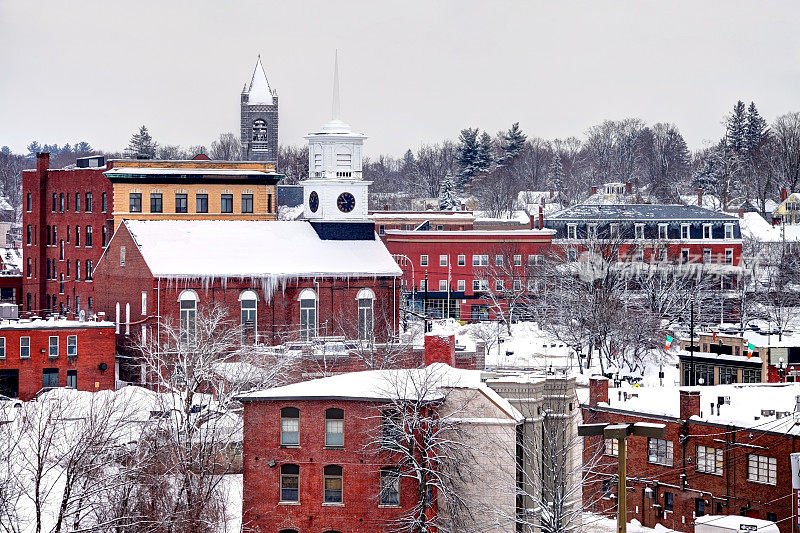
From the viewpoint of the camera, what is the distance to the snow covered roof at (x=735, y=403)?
49188 millimetres

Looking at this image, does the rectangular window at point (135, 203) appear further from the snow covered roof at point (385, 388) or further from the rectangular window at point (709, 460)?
the rectangular window at point (709, 460)

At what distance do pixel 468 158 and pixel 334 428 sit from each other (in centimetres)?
15264

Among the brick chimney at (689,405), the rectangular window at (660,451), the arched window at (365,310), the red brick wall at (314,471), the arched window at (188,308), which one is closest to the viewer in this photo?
the red brick wall at (314,471)

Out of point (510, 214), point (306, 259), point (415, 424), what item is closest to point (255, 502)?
point (415, 424)

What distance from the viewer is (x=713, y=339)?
2867 inches

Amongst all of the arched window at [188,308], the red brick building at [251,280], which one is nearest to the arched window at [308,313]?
the red brick building at [251,280]

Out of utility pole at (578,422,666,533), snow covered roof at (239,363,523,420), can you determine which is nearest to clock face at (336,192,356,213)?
snow covered roof at (239,363,523,420)

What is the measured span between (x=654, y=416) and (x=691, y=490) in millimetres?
2832

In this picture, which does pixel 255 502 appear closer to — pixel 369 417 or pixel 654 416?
pixel 369 417

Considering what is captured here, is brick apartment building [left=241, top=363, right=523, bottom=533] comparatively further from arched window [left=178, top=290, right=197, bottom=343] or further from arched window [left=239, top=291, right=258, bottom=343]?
arched window [left=239, top=291, right=258, bottom=343]

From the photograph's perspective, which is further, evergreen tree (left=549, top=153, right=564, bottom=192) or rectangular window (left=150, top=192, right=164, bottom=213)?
evergreen tree (left=549, top=153, right=564, bottom=192)

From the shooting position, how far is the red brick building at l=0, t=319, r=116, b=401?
67.4 m

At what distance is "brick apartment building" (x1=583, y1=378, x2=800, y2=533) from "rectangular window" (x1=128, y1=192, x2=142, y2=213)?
4129cm

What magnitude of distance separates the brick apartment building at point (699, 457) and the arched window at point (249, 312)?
2391 cm
